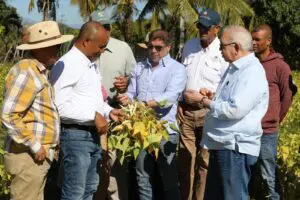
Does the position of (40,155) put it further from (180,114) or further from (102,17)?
(180,114)

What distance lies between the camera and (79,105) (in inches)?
170

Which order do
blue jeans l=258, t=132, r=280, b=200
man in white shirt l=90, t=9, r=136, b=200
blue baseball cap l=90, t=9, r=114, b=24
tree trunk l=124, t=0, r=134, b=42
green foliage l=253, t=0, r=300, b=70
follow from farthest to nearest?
green foliage l=253, t=0, r=300, b=70 → tree trunk l=124, t=0, r=134, b=42 → man in white shirt l=90, t=9, r=136, b=200 → blue jeans l=258, t=132, r=280, b=200 → blue baseball cap l=90, t=9, r=114, b=24

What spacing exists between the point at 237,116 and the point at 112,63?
172cm

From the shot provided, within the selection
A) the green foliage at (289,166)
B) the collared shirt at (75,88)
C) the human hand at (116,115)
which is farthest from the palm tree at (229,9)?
the collared shirt at (75,88)

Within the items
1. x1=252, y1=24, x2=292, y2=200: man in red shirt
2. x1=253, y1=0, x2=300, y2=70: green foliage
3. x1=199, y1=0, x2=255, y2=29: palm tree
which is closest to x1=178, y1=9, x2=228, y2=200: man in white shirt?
x1=252, y1=24, x2=292, y2=200: man in red shirt

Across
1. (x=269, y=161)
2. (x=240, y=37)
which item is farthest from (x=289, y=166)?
(x=240, y=37)

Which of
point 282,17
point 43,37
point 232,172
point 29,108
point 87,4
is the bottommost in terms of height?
point 232,172

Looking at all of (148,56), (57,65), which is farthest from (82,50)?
(148,56)

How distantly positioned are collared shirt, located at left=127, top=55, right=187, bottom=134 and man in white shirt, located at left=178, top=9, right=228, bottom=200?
0.67ft

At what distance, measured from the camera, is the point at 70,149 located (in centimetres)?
439

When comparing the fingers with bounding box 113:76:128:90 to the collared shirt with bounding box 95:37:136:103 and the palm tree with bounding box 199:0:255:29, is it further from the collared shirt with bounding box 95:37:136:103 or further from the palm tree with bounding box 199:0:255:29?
the palm tree with bounding box 199:0:255:29

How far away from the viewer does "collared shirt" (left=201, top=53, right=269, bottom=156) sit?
4.12 metres

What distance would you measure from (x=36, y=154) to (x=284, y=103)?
257 centimetres

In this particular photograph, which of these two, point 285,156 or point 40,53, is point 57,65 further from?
point 285,156
